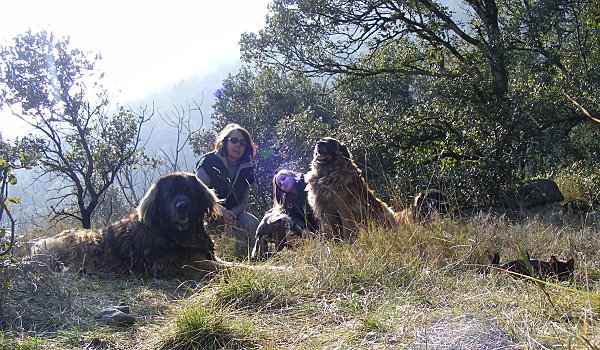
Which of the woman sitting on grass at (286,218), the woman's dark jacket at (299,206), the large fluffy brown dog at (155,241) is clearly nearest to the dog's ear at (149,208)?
the large fluffy brown dog at (155,241)

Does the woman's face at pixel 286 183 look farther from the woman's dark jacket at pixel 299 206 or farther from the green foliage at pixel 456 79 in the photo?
the green foliage at pixel 456 79

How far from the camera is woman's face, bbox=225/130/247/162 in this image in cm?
683

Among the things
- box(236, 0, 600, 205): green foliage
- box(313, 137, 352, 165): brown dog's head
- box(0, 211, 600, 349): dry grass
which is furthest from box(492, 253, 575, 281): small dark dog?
box(236, 0, 600, 205): green foliage

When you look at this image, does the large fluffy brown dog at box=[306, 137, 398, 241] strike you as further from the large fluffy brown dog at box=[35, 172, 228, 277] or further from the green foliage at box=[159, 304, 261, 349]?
the green foliage at box=[159, 304, 261, 349]

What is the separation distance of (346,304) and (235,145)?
418 cm

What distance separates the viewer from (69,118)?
30.2 ft

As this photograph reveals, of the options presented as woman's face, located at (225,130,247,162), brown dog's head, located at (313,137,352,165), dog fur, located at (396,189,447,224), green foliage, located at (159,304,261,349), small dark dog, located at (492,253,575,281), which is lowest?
small dark dog, located at (492,253,575,281)

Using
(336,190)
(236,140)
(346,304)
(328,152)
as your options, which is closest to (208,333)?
(346,304)

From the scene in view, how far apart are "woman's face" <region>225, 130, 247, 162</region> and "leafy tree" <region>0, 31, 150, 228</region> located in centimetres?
337

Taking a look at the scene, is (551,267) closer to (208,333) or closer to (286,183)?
(208,333)

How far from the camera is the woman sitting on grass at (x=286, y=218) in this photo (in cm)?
557

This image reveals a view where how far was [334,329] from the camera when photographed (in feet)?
8.58

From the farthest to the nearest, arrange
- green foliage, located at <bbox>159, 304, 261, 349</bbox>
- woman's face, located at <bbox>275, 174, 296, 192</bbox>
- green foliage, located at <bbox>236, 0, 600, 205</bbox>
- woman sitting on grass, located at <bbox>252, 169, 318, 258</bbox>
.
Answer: green foliage, located at <bbox>236, 0, 600, 205</bbox>, woman's face, located at <bbox>275, 174, 296, 192</bbox>, woman sitting on grass, located at <bbox>252, 169, 318, 258</bbox>, green foliage, located at <bbox>159, 304, 261, 349</bbox>

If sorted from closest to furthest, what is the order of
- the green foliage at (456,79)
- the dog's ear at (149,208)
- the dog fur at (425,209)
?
the dog's ear at (149,208) → the dog fur at (425,209) → the green foliage at (456,79)
